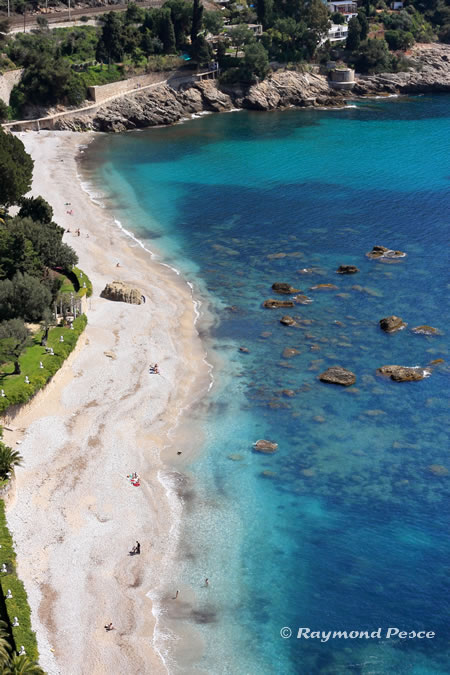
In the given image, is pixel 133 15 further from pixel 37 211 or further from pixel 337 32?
pixel 37 211

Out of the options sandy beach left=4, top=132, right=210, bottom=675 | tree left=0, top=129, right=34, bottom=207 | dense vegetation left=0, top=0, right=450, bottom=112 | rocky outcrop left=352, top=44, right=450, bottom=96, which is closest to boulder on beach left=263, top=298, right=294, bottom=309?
sandy beach left=4, top=132, right=210, bottom=675

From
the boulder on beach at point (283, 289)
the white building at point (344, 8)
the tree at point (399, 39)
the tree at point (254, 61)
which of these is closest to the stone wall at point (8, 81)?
the tree at point (254, 61)

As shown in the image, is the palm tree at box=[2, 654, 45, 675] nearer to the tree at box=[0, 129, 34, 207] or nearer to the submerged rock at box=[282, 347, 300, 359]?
the submerged rock at box=[282, 347, 300, 359]

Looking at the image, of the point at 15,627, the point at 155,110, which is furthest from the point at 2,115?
the point at 15,627

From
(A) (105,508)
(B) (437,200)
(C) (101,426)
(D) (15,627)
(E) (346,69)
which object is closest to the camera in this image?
(D) (15,627)

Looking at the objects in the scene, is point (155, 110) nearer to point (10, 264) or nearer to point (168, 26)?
point (168, 26)

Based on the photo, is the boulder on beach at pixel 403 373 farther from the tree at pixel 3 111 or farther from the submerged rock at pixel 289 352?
the tree at pixel 3 111

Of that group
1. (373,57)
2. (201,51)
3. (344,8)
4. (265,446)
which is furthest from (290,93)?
(265,446)
